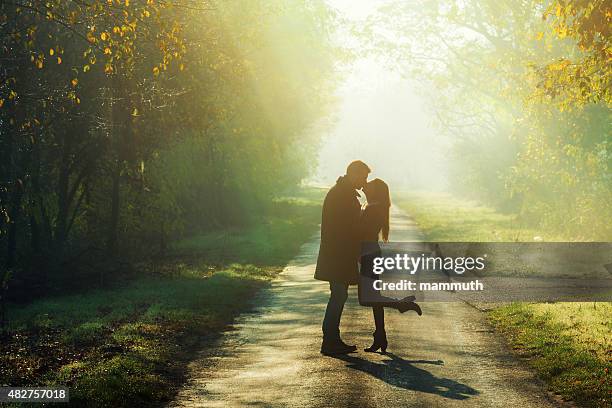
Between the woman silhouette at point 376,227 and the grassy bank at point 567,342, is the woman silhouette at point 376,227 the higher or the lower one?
the higher one

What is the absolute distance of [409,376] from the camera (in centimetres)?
975

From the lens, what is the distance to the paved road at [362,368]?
8.70 m

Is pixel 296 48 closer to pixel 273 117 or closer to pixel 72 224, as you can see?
pixel 273 117

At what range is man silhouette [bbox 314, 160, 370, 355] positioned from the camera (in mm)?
11195

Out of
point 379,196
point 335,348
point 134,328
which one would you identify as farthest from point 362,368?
point 134,328

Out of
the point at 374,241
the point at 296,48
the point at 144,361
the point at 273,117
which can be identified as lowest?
the point at 144,361

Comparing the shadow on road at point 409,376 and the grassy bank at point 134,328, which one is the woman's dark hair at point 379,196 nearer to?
the shadow on road at point 409,376

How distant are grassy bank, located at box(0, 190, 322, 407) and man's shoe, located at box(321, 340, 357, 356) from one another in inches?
66.6

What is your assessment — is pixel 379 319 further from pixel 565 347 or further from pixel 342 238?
pixel 565 347

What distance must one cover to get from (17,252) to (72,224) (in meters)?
2.10

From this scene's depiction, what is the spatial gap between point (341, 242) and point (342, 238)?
5 centimetres

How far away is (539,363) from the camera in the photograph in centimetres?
1052

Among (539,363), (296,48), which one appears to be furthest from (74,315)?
(296,48)

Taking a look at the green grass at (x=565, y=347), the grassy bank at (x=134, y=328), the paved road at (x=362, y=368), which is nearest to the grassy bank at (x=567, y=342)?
the green grass at (x=565, y=347)
